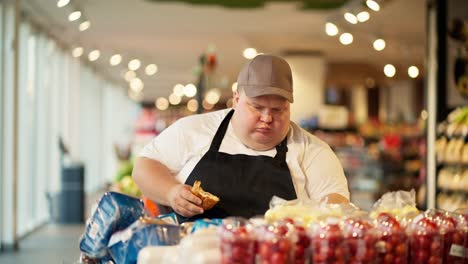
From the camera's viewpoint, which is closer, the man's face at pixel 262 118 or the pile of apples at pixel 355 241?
the pile of apples at pixel 355 241

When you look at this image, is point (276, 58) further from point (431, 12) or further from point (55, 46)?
point (55, 46)

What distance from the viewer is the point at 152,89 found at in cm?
3675

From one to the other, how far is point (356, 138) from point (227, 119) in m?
22.6

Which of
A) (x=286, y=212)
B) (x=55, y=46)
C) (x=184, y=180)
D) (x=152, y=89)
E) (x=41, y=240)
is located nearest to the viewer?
(x=286, y=212)

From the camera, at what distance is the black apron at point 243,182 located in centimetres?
342

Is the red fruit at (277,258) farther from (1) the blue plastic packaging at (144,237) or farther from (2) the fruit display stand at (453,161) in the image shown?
(2) the fruit display stand at (453,161)

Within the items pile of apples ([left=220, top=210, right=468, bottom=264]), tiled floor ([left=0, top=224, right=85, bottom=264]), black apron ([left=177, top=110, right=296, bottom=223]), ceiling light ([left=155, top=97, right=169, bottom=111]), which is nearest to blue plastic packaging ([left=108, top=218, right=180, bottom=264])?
pile of apples ([left=220, top=210, right=468, bottom=264])

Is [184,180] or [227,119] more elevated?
[227,119]

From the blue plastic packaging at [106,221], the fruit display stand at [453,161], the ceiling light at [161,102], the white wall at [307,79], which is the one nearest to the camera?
the blue plastic packaging at [106,221]

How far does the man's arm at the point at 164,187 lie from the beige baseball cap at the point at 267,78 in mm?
443

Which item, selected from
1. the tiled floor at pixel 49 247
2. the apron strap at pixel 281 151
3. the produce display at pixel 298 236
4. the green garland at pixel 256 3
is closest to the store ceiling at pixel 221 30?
the green garland at pixel 256 3

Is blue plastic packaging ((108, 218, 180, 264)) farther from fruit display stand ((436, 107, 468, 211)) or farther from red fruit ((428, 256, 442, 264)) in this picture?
fruit display stand ((436, 107, 468, 211))

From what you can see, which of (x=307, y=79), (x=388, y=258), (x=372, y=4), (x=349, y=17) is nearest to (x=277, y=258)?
(x=388, y=258)

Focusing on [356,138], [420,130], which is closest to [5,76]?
[420,130]
